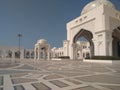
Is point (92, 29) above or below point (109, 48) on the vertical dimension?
above

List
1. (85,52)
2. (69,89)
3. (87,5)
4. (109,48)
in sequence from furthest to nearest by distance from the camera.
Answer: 1. (85,52)
2. (87,5)
3. (109,48)
4. (69,89)


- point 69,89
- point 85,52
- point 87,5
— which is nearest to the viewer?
point 69,89

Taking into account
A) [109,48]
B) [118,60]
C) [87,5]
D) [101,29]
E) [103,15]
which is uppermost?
[87,5]

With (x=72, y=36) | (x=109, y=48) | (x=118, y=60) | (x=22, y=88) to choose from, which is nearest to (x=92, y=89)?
(x=22, y=88)

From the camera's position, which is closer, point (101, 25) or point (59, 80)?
point (59, 80)

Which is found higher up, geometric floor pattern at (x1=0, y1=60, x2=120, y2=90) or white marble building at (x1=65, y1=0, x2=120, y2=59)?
white marble building at (x1=65, y1=0, x2=120, y2=59)

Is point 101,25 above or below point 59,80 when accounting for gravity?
above

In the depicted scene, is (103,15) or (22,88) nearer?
(22,88)

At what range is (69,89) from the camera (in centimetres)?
540

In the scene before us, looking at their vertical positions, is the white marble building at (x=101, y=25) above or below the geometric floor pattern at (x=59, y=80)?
above

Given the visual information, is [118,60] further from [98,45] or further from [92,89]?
[92,89]

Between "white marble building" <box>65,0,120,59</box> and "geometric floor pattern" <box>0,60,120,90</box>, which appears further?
"white marble building" <box>65,0,120,59</box>

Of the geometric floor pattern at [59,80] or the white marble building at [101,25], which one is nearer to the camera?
the geometric floor pattern at [59,80]

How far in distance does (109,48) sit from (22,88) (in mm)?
26332
